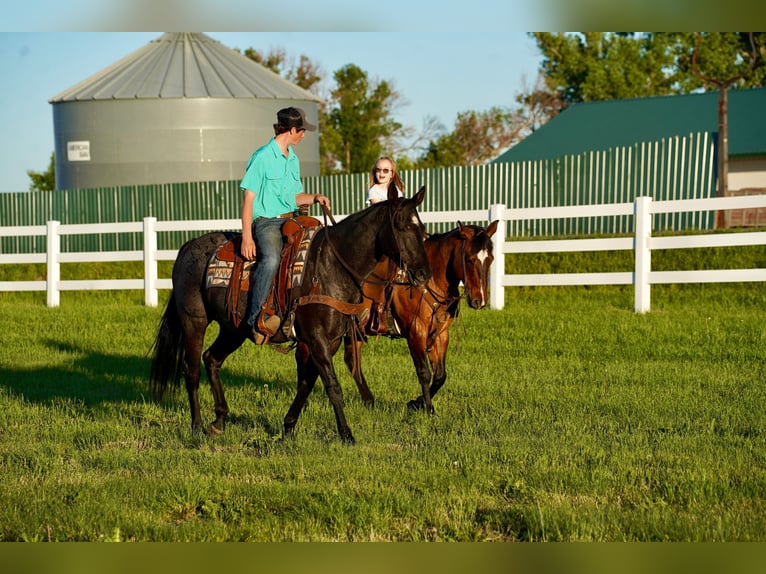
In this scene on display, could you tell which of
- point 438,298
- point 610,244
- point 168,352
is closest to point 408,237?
point 438,298

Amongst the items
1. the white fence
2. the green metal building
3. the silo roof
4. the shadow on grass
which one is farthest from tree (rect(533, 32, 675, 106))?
the shadow on grass

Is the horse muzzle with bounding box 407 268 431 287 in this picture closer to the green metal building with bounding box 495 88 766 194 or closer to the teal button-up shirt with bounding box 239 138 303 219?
the teal button-up shirt with bounding box 239 138 303 219

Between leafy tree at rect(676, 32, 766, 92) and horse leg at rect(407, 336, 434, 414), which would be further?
leafy tree at rect(676, 32, 766, 92)

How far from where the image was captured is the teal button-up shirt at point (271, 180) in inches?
336

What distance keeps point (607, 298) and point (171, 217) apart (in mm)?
17786

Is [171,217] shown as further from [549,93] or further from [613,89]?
[549,93]

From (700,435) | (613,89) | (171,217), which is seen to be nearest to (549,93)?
(613,89)

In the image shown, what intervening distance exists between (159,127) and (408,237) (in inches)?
1090

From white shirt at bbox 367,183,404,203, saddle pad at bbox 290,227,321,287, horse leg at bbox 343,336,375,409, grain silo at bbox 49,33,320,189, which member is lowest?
horse leg at bbox 343,336,375,409

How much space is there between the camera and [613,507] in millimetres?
6180

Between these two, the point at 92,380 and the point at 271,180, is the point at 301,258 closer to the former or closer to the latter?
the point at 271,180

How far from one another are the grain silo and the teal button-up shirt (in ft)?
82.8

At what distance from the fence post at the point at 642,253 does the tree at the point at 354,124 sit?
3369 cm

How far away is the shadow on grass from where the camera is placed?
36.9 feet
